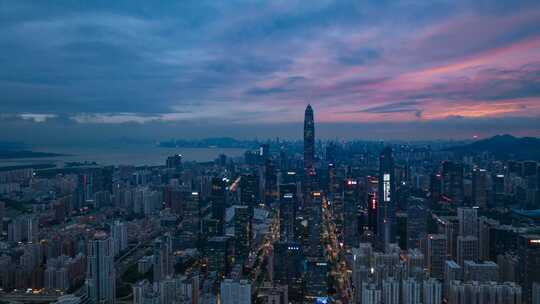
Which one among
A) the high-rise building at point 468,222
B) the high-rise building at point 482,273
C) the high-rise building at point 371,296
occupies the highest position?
the high-rise building at point 468,222

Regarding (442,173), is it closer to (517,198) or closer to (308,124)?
(517,198)

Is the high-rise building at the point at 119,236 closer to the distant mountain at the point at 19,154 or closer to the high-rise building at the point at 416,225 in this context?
the distant mountain at the point at 19,154

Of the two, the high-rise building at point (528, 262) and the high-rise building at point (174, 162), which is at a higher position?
the high-rise building at point (174, 162)

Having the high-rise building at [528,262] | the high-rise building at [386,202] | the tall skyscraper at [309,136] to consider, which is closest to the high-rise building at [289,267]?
the high-rise building at [386,202]

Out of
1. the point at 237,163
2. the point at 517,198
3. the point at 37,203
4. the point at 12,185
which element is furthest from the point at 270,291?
the point at 237,163

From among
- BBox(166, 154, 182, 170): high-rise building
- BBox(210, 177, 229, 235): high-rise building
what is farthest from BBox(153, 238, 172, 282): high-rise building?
BBox(166, 154, 182, 170): high-rise building

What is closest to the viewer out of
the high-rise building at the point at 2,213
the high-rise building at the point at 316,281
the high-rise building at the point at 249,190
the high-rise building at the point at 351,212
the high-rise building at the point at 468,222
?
the high-rise building at the point at 316,281
